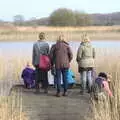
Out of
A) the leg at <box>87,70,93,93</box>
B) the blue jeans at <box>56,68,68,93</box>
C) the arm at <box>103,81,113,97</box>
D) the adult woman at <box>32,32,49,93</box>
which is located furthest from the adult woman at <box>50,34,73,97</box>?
the arm at <box>103,81,113,97</box>

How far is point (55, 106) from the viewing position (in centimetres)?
933

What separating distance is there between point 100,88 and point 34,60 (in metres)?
2.43

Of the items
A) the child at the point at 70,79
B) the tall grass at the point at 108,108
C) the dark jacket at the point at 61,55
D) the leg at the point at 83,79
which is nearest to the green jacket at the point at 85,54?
the leg at the point at 83,79

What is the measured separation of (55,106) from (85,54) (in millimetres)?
1607

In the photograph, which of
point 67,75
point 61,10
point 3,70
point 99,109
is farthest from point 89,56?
point 61,10

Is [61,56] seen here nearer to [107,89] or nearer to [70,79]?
[70,79]

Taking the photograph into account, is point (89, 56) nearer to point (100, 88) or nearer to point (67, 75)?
point (67, 75)

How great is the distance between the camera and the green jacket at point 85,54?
1039cm

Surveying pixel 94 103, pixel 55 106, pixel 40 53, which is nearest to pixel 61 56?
pixel 40 53

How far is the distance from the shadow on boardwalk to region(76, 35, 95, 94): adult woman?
45 cm

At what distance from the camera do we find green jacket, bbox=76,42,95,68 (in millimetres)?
10391

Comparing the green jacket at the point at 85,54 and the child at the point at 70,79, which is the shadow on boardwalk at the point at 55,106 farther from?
the green jacket at the point at 85,54

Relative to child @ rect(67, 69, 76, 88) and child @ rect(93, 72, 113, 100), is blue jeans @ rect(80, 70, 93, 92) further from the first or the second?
child @ rect(93, 72, 113, 100)

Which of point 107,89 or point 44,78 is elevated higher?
point 107,89
